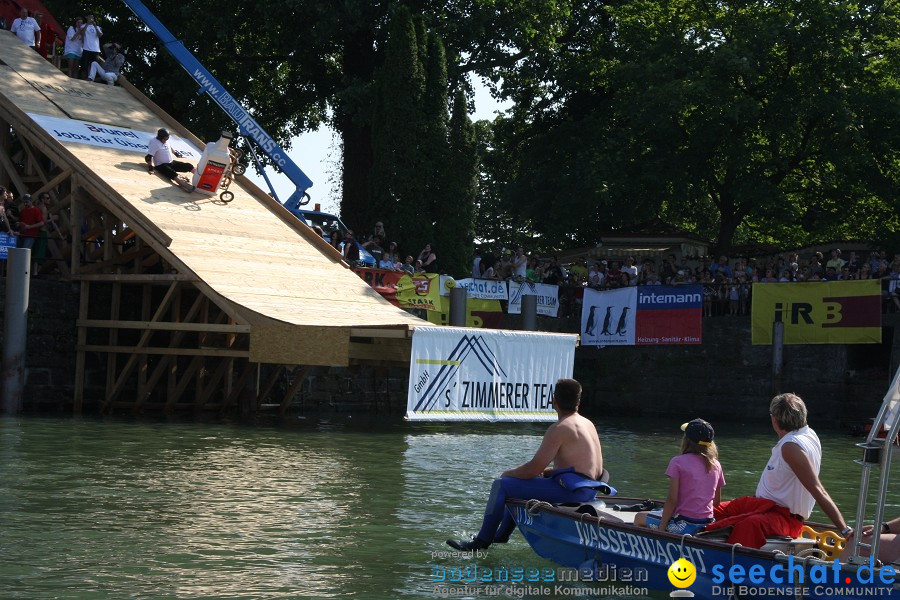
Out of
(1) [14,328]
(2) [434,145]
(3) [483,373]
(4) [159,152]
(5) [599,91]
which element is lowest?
(3) [483,373]

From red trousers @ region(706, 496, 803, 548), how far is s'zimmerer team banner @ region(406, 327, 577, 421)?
11980mm

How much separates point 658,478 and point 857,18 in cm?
2416

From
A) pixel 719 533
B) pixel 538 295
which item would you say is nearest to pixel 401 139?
pixel 538 295

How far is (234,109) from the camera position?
114 ft

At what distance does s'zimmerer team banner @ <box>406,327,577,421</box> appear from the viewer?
858 inches

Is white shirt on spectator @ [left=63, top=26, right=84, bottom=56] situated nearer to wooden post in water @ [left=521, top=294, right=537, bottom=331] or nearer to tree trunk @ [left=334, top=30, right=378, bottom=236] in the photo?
tree trunk @ [left=334, top=30, right=378, bottom=236]

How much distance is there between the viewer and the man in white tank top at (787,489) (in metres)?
9.34

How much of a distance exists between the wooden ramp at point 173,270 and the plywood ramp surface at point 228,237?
4cm

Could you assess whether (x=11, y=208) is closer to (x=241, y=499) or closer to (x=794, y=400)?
(x=241, y=499)

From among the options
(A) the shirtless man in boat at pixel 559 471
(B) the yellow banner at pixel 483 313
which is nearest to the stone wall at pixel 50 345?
(B) the yellow banner at pixel 483 313

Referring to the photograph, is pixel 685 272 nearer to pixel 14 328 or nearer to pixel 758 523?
pixel 14 328

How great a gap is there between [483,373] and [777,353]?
11283 mm

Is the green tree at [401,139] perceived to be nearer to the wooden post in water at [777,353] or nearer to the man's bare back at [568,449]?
the wooden post in water at [777,353]

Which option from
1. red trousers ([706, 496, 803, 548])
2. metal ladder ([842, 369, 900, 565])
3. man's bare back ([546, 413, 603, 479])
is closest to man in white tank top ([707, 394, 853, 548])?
red trousers ([706, 496, 803, 548])
